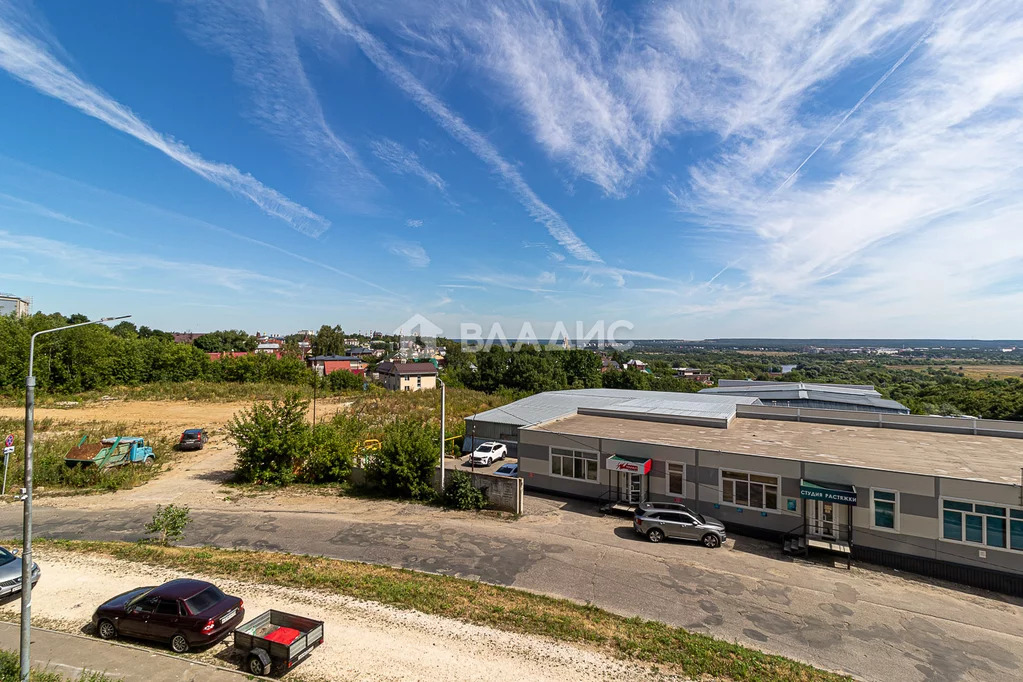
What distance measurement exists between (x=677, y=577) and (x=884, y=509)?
868 cm

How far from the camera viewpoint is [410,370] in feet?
246

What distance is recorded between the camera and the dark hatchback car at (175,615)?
10.4m

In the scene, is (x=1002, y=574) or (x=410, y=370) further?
(x=410, y=370)

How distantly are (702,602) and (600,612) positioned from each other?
3188 mm

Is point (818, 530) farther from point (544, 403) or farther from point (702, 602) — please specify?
point (544, 403)

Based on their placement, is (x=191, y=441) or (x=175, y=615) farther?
(x=191, y=441)

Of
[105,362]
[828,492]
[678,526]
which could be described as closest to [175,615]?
[678,526]

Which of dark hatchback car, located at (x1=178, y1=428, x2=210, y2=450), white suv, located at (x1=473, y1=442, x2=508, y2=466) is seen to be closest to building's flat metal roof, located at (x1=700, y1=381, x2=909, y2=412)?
white suv, located at (x1=473, y1=442, x2=508, y2=466)

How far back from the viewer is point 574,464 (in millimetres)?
23125

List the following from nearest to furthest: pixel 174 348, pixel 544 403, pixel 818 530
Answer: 1. pixel 818 530
2. pixel 544 403
3. pixel 174 348

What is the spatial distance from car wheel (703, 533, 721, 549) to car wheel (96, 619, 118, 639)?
18.1m

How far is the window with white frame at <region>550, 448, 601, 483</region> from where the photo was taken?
2261 centimetres

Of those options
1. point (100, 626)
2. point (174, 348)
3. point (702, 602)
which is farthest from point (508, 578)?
point (174, 348)

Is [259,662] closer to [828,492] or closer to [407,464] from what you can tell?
[407,464]
